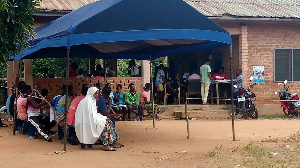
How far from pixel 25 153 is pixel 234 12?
1013cm

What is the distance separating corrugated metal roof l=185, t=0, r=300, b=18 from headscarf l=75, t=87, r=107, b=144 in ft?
25.7

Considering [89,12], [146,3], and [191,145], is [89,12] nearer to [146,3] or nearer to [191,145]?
[146,3]

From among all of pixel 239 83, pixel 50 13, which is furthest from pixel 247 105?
pixel 50 13

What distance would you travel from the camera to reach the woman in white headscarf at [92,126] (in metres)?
8.95

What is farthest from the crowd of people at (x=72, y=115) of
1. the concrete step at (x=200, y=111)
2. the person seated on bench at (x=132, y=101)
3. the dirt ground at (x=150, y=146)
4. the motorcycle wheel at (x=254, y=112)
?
the motorcycle wheel at (x=254, y=112)

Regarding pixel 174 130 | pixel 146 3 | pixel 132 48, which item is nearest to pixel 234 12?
pixel 132 48

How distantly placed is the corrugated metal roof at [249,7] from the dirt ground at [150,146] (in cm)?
424

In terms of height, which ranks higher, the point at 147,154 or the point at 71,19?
the point at 71,19

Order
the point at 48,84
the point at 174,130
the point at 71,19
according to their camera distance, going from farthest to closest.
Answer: the point at 48,84, the point at 174,130, the point at 71,19

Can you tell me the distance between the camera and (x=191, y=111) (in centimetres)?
1605

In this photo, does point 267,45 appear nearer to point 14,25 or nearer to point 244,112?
point 244,112

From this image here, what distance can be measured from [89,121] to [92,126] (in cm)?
11

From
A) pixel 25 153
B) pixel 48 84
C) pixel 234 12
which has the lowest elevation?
pixel 25 153

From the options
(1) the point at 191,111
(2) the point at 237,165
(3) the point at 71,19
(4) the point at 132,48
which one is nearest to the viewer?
(2) the point at 237,165
